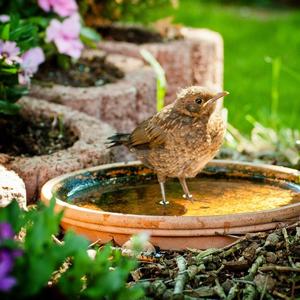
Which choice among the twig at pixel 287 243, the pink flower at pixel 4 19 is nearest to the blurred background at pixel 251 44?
the pink flower at pixel 4 19

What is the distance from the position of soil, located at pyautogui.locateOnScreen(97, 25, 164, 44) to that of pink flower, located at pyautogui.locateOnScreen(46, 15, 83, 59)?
1770mm

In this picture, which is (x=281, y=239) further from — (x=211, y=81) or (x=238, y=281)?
(x=211, y=81)

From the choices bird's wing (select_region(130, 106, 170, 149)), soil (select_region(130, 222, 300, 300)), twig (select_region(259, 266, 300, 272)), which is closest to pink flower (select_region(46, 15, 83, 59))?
bird's wing (select_region(130, 106, 170, 149))

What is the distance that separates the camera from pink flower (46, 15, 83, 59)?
610 centimetres

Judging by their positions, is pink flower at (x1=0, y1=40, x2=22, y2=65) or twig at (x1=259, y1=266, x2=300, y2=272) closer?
twig at (x1=259, y1=266, x2=300, y2=272)

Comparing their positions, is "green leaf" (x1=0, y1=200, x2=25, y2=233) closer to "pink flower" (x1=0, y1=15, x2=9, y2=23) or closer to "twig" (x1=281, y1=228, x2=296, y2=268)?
"twig" (x1=281, y1=228, x2=296, y2=268)

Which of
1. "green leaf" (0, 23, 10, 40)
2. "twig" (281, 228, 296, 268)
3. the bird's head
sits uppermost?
"green leaf" (0, 23, 10, 40)

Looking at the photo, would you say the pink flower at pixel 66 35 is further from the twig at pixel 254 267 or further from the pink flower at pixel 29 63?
the twig at pixel 254 267

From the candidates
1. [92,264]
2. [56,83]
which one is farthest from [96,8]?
[92,264]

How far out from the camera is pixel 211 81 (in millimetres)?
7879

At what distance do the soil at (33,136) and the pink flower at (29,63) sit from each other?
254 mm

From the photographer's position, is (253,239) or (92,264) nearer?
(92,264)

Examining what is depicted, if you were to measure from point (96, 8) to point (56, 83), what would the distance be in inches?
74.9

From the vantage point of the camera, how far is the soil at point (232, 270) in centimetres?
343
